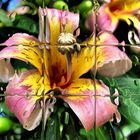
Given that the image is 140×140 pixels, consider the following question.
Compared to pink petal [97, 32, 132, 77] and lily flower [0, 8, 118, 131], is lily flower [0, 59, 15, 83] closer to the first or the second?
lily flower [0, 8, 118, 131]

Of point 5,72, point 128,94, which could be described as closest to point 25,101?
point 5,72

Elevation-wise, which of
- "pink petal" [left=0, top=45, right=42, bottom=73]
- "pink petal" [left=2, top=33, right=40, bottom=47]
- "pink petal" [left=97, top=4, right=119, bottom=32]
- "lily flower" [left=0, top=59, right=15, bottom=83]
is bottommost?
Result: "lily flower" [left=0, top=59, right=15, bottom=83]

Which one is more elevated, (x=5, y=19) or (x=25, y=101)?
(x=5, y=19)

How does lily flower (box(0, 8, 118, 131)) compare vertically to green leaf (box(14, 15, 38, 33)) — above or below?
below

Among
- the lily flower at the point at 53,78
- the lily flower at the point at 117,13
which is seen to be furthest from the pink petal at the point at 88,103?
the lily flower at the point at 117,13

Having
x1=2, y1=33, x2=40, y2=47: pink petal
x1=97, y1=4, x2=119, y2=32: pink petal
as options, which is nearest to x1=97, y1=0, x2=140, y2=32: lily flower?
x1=97, y1=4, x2=119, y2=32: pink petal

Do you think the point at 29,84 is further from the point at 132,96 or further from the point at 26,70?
the point at 132,96

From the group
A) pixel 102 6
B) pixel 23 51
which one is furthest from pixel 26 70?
pixel 102 6

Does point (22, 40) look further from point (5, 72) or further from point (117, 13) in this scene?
point (117, 13)
